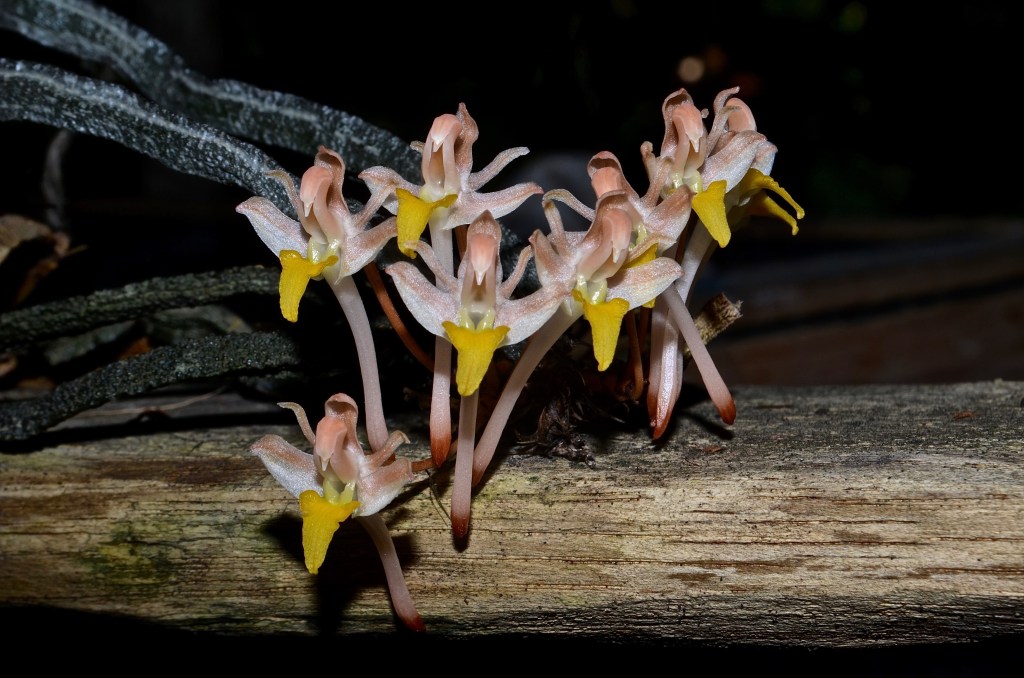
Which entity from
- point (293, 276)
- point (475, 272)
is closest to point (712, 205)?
point (475, 272)

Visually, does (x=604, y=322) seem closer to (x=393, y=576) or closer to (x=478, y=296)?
(x=478, y=296)

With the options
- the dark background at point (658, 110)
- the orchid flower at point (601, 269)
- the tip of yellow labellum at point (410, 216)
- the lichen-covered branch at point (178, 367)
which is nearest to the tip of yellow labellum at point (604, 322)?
the orchid flower at point (601, 269)

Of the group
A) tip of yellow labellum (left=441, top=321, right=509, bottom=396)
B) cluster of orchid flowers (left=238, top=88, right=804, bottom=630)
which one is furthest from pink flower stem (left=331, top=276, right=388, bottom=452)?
tip of yellow labellum (left=441, top=321, right=509, bottom=396)

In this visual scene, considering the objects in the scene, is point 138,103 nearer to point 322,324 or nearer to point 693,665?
point 322,324

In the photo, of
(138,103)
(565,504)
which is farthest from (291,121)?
(565,504)

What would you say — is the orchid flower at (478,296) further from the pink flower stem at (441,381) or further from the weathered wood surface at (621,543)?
the weathered wood surface at (621,543)

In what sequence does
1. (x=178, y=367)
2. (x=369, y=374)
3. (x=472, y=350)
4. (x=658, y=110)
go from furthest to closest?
1. (x=658, y=110)
2. (x=178, y=367)
3. (x=369, y=374)
4. (x=472, y=350)

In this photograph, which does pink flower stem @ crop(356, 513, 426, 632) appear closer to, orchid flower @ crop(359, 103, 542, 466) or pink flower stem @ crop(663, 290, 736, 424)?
orchid flower @ crop(359, 103, 542, 466)
